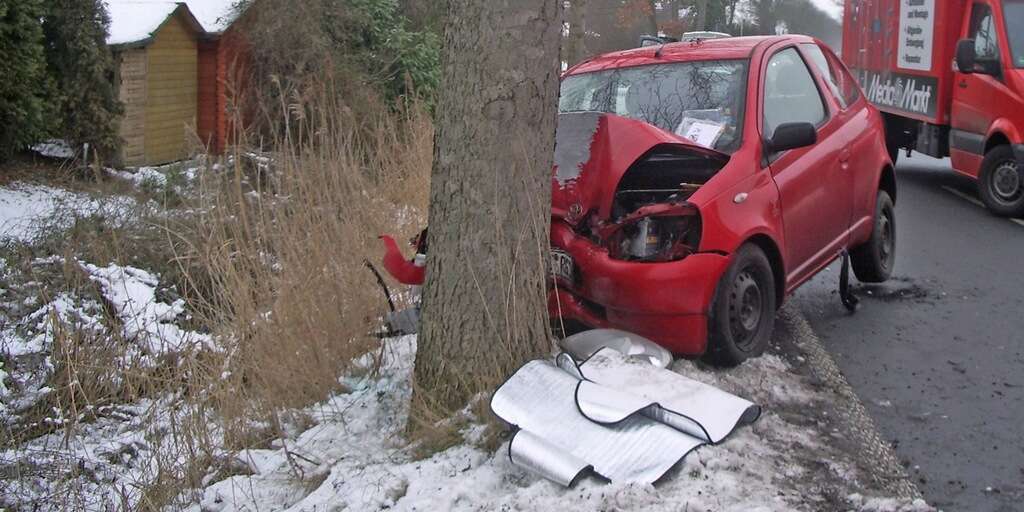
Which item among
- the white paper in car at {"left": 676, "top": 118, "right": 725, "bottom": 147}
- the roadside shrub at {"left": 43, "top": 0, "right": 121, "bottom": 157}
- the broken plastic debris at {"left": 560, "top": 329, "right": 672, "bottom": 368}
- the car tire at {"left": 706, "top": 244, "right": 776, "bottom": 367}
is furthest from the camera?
the roadside shrub at {"left": 43, "top": 0, "right": 121, "bottom": 157}

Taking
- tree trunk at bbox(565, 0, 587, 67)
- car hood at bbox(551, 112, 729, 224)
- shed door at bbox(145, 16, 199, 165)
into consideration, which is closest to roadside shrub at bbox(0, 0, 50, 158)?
shed door at bbox(145, 16, 199, 165)

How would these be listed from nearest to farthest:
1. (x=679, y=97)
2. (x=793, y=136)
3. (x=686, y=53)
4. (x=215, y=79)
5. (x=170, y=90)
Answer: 1. (x=793, y=136)
2. (x=679, y=97)
3. (x=686, y=53)
4. (x=170, y=90)
5. (x=215, y=79)

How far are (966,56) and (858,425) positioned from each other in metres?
7.77

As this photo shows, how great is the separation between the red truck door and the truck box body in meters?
0.38

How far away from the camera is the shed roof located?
17.3 meters

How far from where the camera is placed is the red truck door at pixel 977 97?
11.6 meters

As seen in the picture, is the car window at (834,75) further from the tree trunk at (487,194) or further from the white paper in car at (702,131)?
the tree trunk at (487,194)

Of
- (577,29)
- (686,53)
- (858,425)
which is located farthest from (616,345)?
(577,29)

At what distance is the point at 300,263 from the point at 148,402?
142 cm

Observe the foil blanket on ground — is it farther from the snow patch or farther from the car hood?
the snow patch

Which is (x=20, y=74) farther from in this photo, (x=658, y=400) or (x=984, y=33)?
(x=658, y=400)

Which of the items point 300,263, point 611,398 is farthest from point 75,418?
point 611,398

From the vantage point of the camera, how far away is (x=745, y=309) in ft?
19.4

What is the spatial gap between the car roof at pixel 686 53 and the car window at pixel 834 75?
0.35 ft
